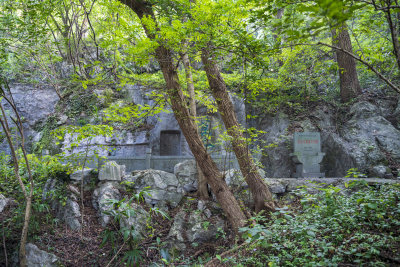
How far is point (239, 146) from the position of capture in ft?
16.3

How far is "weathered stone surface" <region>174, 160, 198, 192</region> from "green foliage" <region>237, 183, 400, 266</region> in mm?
3490

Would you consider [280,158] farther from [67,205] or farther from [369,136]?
[67,205]

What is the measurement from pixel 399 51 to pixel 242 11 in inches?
83.8

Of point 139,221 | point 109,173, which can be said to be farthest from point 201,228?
point 109,173

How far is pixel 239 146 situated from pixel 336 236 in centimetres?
263

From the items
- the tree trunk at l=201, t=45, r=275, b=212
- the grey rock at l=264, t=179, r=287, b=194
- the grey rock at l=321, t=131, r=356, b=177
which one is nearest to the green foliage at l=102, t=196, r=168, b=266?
the tree trunk at l=201, t=45, r=275, b=212

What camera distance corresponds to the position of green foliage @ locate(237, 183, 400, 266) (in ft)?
7.19

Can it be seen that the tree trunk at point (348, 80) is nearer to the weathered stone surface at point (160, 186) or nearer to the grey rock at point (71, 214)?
the weathered stone surface at point (160, 186)

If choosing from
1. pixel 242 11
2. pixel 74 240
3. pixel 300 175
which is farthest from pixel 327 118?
pixel 74 240

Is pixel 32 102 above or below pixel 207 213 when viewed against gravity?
above

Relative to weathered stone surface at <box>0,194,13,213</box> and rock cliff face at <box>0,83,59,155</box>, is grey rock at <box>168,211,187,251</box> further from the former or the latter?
rock cliff face at <box>0,83,59,155</box>

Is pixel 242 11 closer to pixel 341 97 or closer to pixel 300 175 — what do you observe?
pixel 300 175

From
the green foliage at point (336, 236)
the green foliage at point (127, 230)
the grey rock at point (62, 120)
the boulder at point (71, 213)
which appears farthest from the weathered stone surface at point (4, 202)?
the grey rock at point (62, 120)

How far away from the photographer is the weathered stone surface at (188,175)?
258 inches
